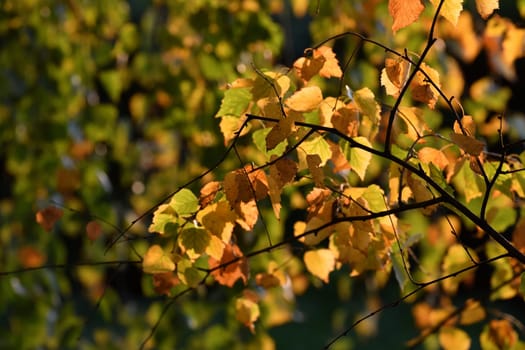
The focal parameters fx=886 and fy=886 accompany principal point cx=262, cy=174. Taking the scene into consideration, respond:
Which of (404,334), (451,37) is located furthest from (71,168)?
(404,334)

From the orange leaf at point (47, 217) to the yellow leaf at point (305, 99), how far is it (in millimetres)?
595

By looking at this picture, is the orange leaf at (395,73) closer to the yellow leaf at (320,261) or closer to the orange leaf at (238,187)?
the orange leaf at (238,187)

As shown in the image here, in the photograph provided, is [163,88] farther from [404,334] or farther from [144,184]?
[404,334]

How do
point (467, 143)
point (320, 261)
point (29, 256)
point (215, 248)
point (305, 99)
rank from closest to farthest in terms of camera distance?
point (467, 143) < point (305, 99) < point (215, 248) < point (320, 261) < point (29, 256)

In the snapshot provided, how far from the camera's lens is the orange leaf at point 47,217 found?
157 centimetres

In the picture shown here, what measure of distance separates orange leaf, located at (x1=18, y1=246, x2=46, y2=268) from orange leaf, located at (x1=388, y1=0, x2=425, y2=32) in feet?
7.49

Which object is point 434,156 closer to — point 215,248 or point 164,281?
point 215,248

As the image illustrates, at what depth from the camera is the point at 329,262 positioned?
1.50 meters

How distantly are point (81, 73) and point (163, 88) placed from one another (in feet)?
0.95

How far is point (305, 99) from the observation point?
46.2 inches

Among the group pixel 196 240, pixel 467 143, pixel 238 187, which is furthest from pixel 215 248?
pixel 467 143

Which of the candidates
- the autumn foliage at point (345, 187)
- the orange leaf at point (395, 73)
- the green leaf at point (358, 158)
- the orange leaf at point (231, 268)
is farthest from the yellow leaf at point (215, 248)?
the orange leaf at point (395, 73)

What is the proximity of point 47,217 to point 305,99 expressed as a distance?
0.63 m

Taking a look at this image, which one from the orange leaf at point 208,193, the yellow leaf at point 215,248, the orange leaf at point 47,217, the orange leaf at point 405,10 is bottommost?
the yellow leaf at point 215,248
